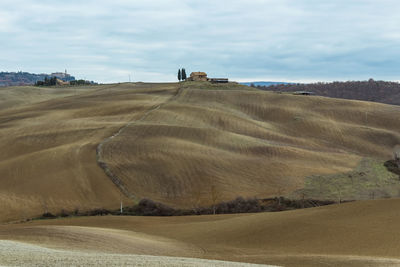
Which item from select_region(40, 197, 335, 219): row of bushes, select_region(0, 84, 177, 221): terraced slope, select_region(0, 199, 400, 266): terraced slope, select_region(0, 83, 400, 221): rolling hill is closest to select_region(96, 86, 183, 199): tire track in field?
select_region(0, 83, 400, 221): rolling hill

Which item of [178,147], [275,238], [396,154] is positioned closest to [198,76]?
[396,154]

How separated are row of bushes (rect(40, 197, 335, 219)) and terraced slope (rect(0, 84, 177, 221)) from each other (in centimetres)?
131

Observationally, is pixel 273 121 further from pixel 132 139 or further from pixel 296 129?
pixel 132 139

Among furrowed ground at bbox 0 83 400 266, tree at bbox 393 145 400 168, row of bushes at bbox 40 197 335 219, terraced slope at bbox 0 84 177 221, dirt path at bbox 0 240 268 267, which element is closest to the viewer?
dirt path at bbox 0 240 268 267

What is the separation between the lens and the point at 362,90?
178 metres

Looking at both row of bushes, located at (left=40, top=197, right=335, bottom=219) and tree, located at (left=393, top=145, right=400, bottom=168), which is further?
tree, located at (left=393, top=145, right=400, bottom=168)

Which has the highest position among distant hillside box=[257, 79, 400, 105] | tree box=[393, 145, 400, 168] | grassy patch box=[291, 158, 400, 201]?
distant hillside box=[257, 79, 400, 105]

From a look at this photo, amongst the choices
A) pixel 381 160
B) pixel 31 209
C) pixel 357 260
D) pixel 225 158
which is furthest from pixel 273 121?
pixel 357 260

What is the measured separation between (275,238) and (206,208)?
50.8 feet

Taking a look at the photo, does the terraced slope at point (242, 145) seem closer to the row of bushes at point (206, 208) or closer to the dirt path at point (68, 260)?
the row of bushes at point (206, 208)

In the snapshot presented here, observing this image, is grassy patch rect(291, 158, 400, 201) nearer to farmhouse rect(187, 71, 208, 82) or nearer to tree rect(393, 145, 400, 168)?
tree rect(393, 145, 400, 168)

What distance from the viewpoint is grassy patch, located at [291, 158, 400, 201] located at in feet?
141

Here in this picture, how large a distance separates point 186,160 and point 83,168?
10409 mm

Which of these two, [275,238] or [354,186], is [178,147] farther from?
[275,238]
